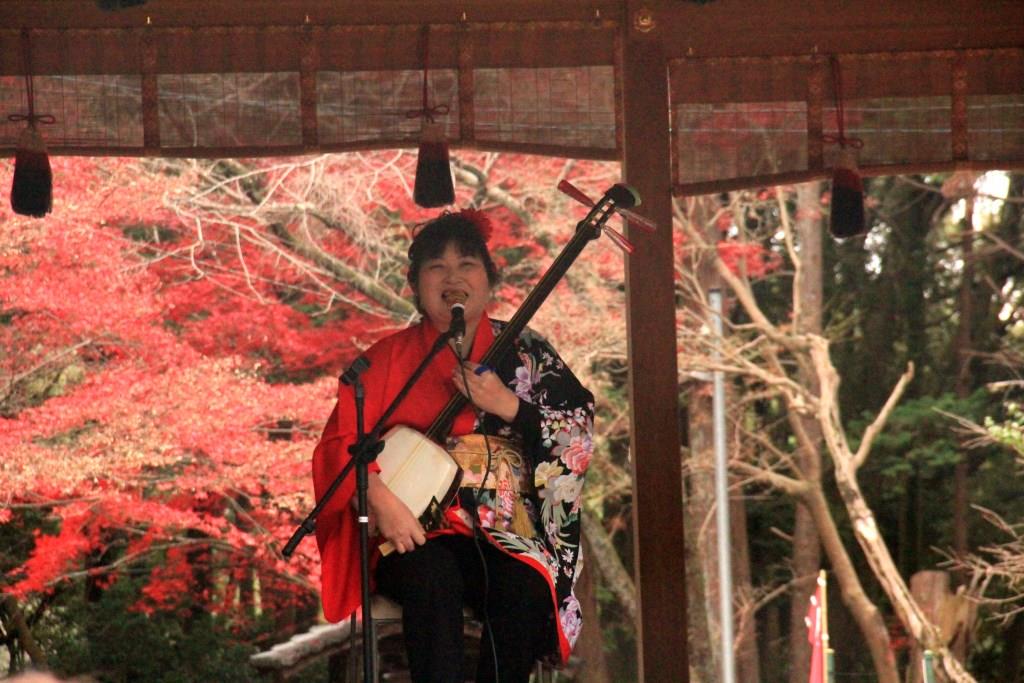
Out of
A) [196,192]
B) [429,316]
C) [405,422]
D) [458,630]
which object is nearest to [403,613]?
[458,630]

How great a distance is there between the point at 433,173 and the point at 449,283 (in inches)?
15.3

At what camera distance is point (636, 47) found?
369 centimetres

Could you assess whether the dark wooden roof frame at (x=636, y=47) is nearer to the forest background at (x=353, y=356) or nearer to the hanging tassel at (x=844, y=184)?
the hanging tassel at (x=844, y=184)

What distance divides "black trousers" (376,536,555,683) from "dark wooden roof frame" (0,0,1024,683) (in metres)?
0.69

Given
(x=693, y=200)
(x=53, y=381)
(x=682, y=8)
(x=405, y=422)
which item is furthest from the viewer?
(x=693, y=200)

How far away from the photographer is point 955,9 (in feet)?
12.3

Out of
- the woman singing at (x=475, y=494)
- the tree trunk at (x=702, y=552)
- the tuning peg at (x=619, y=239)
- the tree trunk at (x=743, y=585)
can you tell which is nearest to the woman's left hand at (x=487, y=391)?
the woman singing at (x=475, y=494)

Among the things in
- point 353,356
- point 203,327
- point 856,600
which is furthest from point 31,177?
A: point 856,600

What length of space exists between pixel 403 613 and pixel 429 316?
2.63 feet

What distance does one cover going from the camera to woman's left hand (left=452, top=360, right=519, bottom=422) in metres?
3.11

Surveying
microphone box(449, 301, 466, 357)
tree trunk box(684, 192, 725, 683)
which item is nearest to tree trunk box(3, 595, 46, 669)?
tree trunk box(684, 192, 725, 683)

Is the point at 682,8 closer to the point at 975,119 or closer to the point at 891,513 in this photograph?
the point at 975,119

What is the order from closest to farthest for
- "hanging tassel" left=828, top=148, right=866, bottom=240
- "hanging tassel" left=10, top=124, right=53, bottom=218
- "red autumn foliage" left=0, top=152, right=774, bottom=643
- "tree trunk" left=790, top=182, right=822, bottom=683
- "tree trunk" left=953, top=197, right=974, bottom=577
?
1. "hanging tassel" left=10, top=124, right=53, bottom=218
2. "hanging tassel" left=828, top=148, right=866, bottom=240
3. "red autumn foliage" left=0, top=152, right=774, bottom=643
4. "tree trunk" left=790, top=182, right=822, bottom=683
5. "tree trunk" left=953, top=197, right=974, bottom=577

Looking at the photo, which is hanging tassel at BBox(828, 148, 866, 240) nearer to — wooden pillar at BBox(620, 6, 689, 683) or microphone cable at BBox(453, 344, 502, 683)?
wooden pillar at BBox(620, 6, 689, 683)
